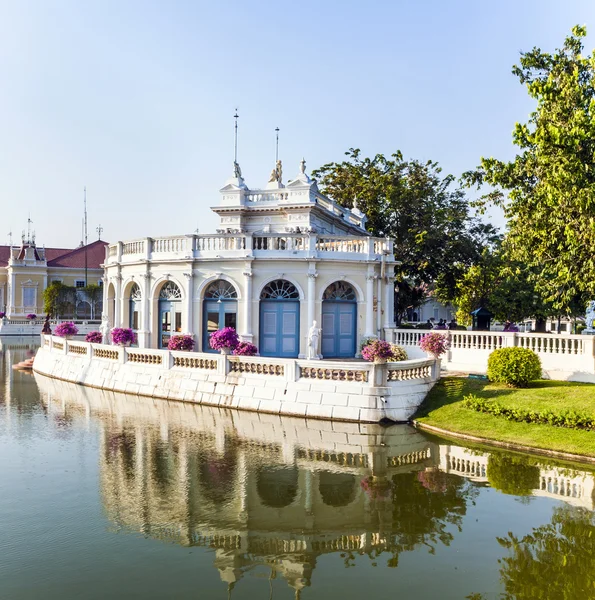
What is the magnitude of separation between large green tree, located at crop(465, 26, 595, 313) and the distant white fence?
186 centimetres

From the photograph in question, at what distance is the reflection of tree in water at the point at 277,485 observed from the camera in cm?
1169

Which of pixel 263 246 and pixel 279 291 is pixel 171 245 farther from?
pixel 279 291

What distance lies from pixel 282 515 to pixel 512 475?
5706mm

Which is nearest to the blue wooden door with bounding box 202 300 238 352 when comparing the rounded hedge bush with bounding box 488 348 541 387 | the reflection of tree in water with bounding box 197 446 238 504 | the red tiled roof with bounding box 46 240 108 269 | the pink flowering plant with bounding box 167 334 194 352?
the pink flowering plant with bounding box 167 334 194 352

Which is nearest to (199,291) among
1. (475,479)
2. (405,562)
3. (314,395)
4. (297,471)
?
(314,395)

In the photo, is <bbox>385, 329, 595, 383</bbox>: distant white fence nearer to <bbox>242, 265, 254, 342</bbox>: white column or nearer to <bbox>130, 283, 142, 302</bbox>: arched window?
<bbox>242, 265, 254, 342</bbox>: white column

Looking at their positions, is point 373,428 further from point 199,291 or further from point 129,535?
point 199,291

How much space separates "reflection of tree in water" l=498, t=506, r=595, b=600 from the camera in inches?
326

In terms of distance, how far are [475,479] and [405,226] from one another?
25.5 m

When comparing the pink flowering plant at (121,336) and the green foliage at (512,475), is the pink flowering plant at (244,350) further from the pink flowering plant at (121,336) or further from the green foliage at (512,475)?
the green foliage at (512,475)

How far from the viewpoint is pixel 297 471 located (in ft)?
44.4

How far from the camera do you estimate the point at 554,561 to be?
9.09 m

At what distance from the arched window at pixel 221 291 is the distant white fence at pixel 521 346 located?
23.0 ft

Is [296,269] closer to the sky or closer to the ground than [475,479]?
closer to the sky
